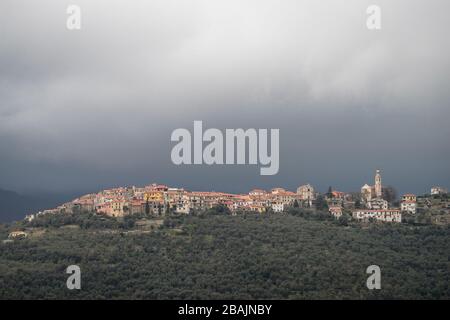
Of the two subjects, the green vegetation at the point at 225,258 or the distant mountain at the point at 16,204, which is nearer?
the green vegetation at the point at 225,258

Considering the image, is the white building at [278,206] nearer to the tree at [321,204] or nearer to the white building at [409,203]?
the tree at [321,204]

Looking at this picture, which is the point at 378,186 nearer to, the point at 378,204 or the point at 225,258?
the point at 378,204

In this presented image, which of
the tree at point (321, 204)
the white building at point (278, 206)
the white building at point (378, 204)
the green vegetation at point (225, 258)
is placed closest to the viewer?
the green vegetation at point (225, 258)

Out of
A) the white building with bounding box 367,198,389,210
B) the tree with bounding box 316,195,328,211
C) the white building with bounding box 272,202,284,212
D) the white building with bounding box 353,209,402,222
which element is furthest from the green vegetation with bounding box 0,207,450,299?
the white building with bounding box 367,198,389,210

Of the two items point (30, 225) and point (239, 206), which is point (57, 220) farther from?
point (239, 206)

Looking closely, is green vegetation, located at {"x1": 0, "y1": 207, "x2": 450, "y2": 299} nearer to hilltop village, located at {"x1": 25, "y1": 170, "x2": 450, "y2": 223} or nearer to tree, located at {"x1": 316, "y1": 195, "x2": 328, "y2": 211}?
hilltop village, located at {"x1": 25, "y1": 170, "x2": 450, "y2": 223}

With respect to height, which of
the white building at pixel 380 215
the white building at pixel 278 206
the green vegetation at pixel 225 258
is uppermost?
the white building at pixel 278 206

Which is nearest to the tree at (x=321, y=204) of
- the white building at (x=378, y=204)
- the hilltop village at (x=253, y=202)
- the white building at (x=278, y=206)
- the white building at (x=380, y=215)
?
the hilltop village at (x=253, y=202)
